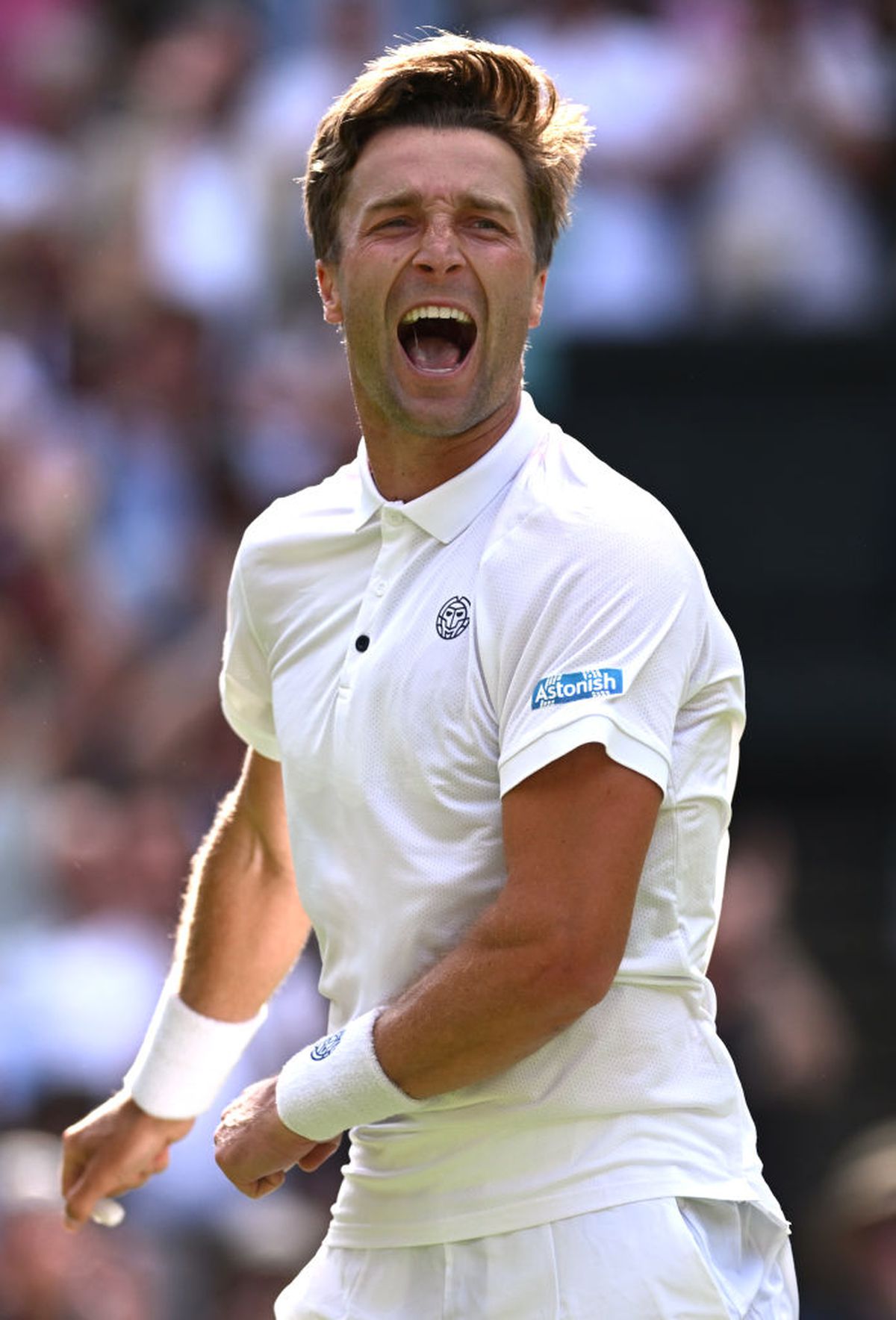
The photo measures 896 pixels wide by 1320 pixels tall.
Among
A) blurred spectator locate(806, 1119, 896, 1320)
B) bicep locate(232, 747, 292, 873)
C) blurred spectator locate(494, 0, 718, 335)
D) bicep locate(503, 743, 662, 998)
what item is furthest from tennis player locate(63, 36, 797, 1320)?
blurred spectator locate(494, 0, 718, 335)

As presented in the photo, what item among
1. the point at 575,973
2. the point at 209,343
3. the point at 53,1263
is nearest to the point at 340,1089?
the point at 575,973

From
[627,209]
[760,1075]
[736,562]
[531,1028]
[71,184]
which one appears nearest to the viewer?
[531,1028]

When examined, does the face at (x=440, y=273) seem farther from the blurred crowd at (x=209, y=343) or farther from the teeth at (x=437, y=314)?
the blurred crowd at (x=209, y=343)

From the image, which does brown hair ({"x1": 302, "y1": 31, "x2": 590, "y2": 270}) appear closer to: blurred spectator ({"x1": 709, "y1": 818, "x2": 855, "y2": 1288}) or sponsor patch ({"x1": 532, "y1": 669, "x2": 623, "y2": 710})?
sponsor patch ({"x1": 532, "y1": 669, "x2": 623, "y2": 710})

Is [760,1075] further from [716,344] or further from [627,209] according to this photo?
[627,209]

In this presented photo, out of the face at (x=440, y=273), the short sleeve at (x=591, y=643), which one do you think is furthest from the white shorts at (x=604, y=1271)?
the face at (x=440, y=273)

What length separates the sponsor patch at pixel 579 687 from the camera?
2787 millimetres

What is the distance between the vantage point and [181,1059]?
3537 mm

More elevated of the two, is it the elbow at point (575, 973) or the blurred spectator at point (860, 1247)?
the elbow at point (575, 973)

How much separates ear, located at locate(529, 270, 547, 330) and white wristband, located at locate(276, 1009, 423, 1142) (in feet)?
3.14

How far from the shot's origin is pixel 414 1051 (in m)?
2.85

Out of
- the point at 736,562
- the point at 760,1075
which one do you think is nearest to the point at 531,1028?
the point at 760,1075

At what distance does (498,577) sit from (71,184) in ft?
19.7

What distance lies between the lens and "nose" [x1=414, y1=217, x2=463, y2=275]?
10.1 feet
